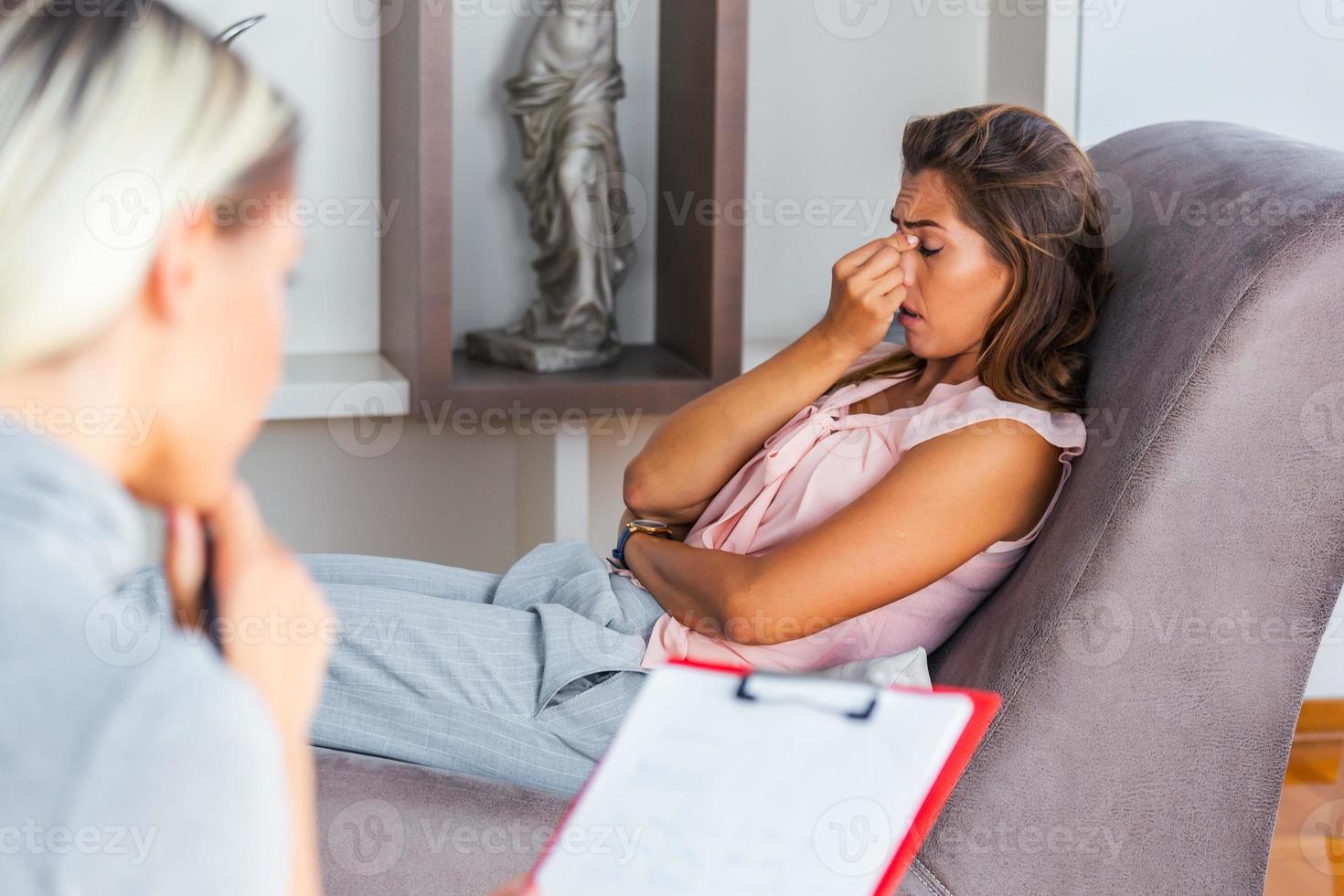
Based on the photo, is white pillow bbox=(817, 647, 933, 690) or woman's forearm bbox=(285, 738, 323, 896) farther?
white pillow bbox=(817, 647, 933, 690)

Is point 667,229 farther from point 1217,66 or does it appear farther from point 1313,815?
point 1313,815

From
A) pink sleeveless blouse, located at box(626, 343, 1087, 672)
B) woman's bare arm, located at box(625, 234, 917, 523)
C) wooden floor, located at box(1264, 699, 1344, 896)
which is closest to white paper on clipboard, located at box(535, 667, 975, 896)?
pink sleeveless blouse, located at box(626, 343, 1087, 672)

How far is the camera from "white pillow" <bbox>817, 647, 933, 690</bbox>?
3.79 feet

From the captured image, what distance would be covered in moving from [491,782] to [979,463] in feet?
1.72

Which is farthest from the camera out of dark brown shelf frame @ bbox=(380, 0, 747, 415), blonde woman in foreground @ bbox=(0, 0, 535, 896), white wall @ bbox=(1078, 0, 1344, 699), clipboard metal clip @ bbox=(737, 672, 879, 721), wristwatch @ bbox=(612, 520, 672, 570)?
white wall @ bbox=(1078, 0, 1344, 699)

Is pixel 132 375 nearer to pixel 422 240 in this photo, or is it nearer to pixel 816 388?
pixel 816 388

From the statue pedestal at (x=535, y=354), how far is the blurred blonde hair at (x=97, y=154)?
5.46ft

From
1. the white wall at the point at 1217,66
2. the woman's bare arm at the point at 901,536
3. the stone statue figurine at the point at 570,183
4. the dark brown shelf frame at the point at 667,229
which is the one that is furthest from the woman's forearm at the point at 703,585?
the white wall at the point at 1217,66

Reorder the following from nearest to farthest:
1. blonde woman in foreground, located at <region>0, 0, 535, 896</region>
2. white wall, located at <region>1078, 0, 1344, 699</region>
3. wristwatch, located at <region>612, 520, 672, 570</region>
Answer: blonde woman in foreground, located at <region>0, 0, 535, 896</region> → wristwatch, located at <region>612, 520, 672, 570</region> → white wall, located at <region>1078, 0, 1344, 699</region>

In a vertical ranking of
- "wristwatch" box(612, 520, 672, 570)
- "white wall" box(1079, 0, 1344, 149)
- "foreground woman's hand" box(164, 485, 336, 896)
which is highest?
"white wall" box(1079, 0, 1344, 149)

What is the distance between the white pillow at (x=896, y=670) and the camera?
45.5 inches

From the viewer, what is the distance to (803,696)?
50cm

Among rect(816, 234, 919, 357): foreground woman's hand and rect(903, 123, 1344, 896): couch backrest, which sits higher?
rect(816, 234, 919, 357): foreground woman's hand

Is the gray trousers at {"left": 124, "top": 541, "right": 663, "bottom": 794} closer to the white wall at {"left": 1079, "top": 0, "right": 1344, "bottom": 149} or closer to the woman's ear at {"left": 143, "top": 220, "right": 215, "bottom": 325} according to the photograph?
the woman's ear at {"left": 143, "top": 220, "right": 215, "bottom": 325}
